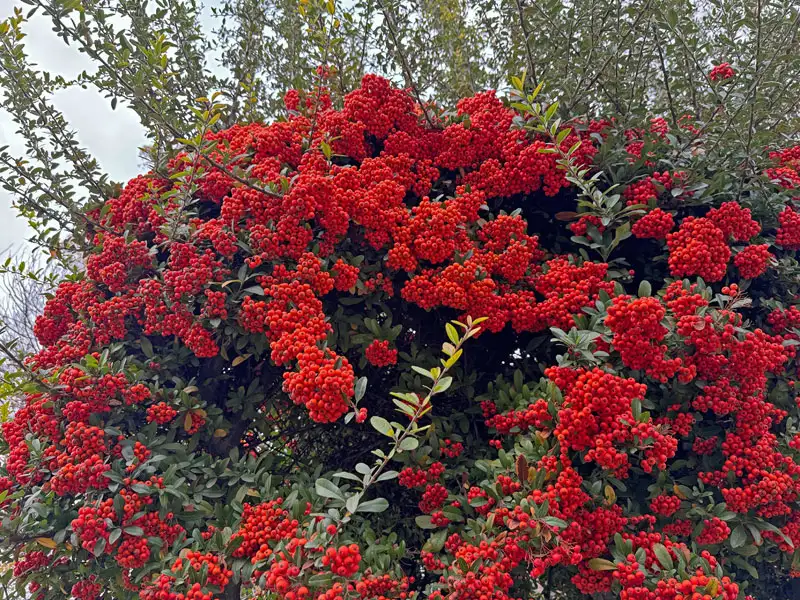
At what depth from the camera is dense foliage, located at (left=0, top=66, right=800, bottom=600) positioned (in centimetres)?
161

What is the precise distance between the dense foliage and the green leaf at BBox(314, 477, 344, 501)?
13 millimetres

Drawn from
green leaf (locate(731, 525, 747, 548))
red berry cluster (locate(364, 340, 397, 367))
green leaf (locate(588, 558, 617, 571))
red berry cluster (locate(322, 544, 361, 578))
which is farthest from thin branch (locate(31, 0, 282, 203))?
green leaf (locate(731, 525, 747, 548))

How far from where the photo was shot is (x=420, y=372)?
4.99 ft

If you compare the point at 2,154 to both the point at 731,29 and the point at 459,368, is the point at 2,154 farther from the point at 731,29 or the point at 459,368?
the point at 731,29

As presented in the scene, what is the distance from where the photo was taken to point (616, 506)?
1.68 metres

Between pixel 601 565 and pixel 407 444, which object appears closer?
pixel 407 444

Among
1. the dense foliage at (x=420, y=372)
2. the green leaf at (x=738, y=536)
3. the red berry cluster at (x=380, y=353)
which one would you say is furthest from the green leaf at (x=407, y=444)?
the green leaf at (x=738, y=536)

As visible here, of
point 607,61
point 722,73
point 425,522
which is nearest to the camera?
point 425,522

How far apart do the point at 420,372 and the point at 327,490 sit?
1.60ft

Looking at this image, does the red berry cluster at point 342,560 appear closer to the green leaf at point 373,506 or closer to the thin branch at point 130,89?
the green leaf at point 373,506

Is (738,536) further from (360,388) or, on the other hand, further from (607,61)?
(607,61)

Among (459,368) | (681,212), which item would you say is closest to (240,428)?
(459,368)

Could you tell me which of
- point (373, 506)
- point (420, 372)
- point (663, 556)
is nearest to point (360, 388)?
point (420, 372)

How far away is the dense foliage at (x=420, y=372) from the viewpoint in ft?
5.28
